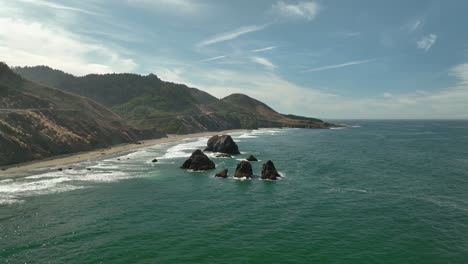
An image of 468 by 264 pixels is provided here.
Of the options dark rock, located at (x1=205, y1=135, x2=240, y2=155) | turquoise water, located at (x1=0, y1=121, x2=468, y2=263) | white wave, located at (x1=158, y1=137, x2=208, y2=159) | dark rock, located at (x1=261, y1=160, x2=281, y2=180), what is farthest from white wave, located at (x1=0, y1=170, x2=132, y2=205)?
dark rock, located at (x1=205, y1=135, x2=240, y2=155)

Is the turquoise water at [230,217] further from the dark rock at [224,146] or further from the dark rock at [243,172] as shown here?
the dark rock at [224,146]

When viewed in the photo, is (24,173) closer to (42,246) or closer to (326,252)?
(42,246)

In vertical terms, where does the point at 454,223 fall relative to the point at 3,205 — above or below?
below

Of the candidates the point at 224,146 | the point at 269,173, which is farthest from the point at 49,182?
the point at 224,146

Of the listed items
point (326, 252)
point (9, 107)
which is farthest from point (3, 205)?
point (9, 107)

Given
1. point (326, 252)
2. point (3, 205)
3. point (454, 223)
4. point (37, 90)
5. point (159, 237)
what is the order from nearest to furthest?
point (326, 252)
point (159, 237)
point (454, 223)
point (3, 205)
point (37, 90)

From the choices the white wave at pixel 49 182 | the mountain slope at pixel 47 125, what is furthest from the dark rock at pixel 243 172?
the mountain slope at pixel 47 125
